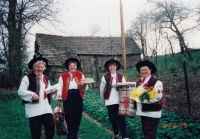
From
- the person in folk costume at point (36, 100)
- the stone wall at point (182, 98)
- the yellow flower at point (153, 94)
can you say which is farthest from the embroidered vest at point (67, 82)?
the stone wall at point (182, 98)

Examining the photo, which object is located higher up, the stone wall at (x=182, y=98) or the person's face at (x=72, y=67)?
the person's face at (x=72, y=67)

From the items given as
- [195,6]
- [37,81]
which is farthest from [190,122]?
[195,6]

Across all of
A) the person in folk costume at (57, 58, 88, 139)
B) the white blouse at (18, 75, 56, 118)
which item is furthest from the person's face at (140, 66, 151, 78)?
the white blouse at (18, 75, 56, 118)

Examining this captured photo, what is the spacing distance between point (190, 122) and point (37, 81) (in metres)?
4.32

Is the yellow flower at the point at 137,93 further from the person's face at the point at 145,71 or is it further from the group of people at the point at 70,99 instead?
the person's face at the point at 145,71

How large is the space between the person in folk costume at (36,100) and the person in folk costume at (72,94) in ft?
2.15

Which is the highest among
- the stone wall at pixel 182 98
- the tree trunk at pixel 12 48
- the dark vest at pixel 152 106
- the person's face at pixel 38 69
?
the tree trunk at pixel 12 48

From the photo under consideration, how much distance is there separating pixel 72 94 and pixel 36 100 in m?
1.11

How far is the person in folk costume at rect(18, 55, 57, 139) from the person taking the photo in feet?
15.0

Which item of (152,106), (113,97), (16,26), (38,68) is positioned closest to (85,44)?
(16,26)

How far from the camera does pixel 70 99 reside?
550cm

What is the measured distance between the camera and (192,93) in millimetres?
11023

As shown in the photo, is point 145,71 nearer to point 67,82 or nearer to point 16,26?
point 67,82

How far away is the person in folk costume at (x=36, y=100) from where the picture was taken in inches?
180
